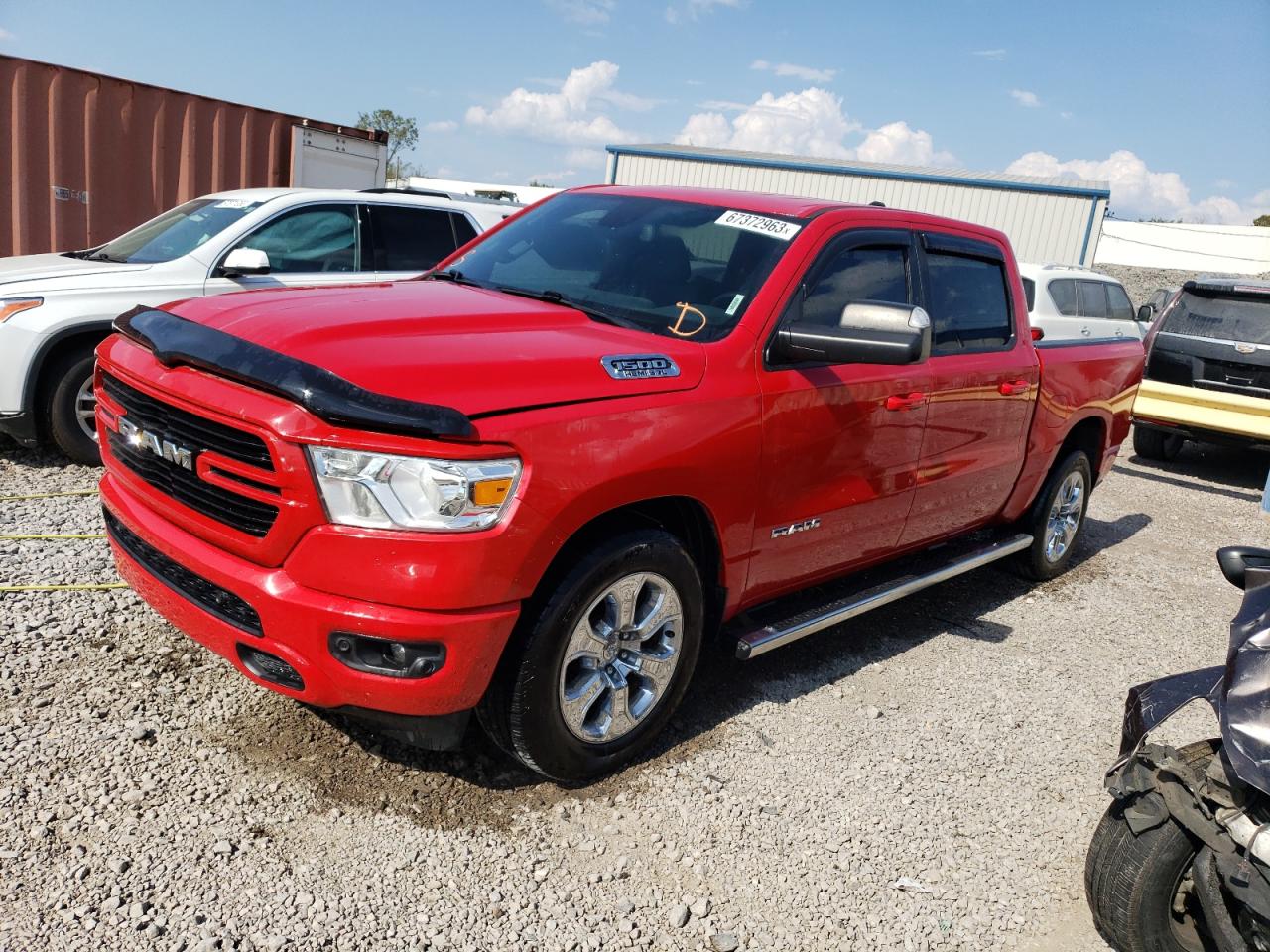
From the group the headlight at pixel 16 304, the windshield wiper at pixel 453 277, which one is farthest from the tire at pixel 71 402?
the windshield wiper at pixel 453 277

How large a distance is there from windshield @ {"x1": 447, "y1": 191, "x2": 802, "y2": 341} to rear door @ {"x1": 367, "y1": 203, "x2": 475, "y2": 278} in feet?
10.0

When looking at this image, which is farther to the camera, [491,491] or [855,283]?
[855,283]

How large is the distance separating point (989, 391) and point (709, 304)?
182 cm

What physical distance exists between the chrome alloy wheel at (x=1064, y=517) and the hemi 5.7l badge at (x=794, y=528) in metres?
2.62

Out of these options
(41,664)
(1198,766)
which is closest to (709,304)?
(1198,766)

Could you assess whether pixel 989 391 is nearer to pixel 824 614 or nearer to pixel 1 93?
pixel 824 614

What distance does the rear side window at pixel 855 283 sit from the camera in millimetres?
3777

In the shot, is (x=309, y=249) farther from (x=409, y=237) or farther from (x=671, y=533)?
(x=671, y=533)

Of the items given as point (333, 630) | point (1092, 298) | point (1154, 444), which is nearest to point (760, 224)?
point (333, 630)

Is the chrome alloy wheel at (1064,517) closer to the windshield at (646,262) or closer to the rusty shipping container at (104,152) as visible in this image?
the windshield at (646,262)

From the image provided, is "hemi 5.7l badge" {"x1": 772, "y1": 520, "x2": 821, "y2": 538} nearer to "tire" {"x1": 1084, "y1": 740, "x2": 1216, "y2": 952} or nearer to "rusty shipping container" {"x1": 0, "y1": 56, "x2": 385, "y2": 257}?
"tire" {"x1": 1084, "y1": 740, "x2": 1216, "y2": 952}

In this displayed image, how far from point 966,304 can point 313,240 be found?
173 inches

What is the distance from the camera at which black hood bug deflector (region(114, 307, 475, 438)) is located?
2.52 meters

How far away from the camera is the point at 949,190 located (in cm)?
2695
